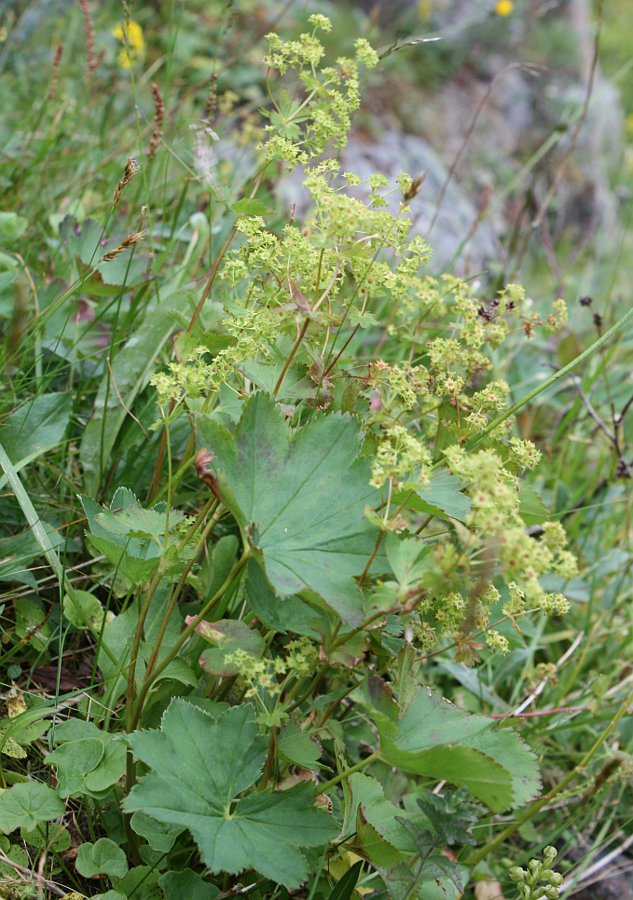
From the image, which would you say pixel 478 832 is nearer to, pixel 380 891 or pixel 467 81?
pixel 380 891

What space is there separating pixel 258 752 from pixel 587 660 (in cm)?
122

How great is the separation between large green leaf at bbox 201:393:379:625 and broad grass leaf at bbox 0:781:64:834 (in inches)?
20.6

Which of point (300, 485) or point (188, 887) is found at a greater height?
point (300, 485)

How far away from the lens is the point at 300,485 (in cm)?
115

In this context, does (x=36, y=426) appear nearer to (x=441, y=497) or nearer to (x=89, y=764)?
(x=89, y=764)

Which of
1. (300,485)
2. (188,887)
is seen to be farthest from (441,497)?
(188,887)

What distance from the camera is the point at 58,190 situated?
2.58 metres

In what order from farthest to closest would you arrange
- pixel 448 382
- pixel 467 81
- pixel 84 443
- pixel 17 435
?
pixel 467 81
pixel 84 443
pixel 17 435
pixel 448 382

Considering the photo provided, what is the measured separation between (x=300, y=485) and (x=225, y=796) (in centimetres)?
42

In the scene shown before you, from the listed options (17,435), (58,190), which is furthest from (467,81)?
(17,435)

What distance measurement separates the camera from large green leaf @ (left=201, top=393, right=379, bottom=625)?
1.10 meters

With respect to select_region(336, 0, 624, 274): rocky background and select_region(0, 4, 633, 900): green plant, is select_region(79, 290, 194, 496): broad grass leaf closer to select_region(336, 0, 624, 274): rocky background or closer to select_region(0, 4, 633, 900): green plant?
select_region(0, 4, 633, 900): green plant

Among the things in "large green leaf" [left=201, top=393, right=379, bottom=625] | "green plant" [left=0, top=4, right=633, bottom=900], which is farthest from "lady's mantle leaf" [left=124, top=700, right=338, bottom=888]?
"large green leaf" [left=201, top=393, right=379, bottom=625]

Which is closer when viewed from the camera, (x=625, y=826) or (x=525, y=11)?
(x=625, y=826)
